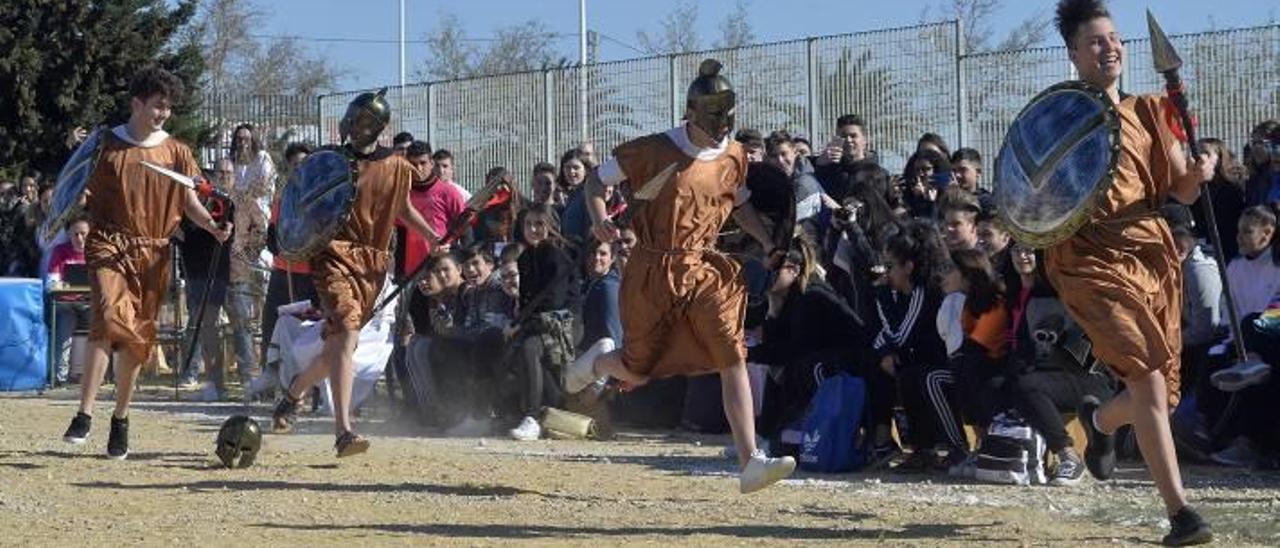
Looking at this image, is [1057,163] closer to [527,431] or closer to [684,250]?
[684,250]

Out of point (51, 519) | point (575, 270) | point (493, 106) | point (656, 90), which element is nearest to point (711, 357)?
point (51, 519)

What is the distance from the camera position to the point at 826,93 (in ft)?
64.1

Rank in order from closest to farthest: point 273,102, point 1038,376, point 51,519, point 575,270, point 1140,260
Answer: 1. point 1140,260
2. point 51,519
3. point 1038,376
4. point 575,270
5. point 273,102

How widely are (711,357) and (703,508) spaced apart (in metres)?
0.67

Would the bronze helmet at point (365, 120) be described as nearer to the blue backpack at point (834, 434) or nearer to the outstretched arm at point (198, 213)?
the outstretched arm at point (198, 213)

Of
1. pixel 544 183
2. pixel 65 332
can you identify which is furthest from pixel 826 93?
pixel 65 332

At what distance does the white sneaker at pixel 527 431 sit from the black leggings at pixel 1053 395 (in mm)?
4017

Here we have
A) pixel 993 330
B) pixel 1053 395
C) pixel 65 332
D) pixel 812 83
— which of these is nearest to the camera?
pixel 1053 395

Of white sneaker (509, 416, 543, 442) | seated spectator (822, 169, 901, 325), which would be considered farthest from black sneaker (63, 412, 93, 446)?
seated spectator (822, 169, 901, 325)

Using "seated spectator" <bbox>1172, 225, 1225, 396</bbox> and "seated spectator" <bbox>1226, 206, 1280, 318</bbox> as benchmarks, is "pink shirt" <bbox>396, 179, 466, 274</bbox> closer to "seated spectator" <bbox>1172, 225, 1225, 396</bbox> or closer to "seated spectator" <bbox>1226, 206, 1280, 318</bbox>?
"seated spectator" <bbox>1172, 225, 1225, 396</bbox>

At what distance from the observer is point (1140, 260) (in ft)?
26.9

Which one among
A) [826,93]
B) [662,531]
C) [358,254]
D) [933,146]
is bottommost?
[662,531]

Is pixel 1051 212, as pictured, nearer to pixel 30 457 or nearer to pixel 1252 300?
pixel 1252 300

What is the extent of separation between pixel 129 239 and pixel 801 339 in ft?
12.2
